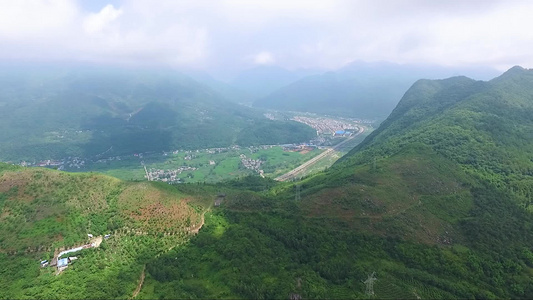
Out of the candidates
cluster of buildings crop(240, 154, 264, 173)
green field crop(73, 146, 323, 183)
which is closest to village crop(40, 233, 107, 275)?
green field crop(73, 146, 323, 183)

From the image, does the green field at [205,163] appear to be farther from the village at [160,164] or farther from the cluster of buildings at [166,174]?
the cluster of buildings at [166,174]

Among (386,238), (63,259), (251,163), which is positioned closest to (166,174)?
(251,163)

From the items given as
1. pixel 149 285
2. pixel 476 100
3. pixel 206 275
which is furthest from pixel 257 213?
pixel 476 100

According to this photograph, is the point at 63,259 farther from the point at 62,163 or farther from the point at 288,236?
the point at 62,163

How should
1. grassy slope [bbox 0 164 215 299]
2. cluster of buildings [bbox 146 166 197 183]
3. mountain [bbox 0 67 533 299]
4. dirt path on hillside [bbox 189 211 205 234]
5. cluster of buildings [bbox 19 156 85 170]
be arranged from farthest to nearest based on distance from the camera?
cluster of buildings [bbox 19 156 85 170] < cluster of buildings [bbox 146 166 197 183] < dirt path on hillside [bbox 189 211 205 234] < mountain [bbox 0 67 533 299] < grassy slope [bbox 0 164 215 299]

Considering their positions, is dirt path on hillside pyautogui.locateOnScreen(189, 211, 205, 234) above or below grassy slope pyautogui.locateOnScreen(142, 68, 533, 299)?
below

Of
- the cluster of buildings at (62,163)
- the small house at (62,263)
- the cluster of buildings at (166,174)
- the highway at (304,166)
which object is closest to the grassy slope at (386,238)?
the small house at (62,263)

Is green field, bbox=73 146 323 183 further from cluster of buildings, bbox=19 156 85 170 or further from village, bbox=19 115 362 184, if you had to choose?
cluster of buildings, bbox=19 156 85 170

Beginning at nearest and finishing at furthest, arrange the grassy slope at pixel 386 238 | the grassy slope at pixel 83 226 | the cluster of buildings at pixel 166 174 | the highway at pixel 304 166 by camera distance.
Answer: the grassy slope at pixel 83 226 < the grassy slope at pixel 386 238 < the highway at pixel 304 166 < the cluster of buildings at pixel 166 174

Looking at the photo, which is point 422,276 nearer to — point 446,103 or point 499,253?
point 499,253
